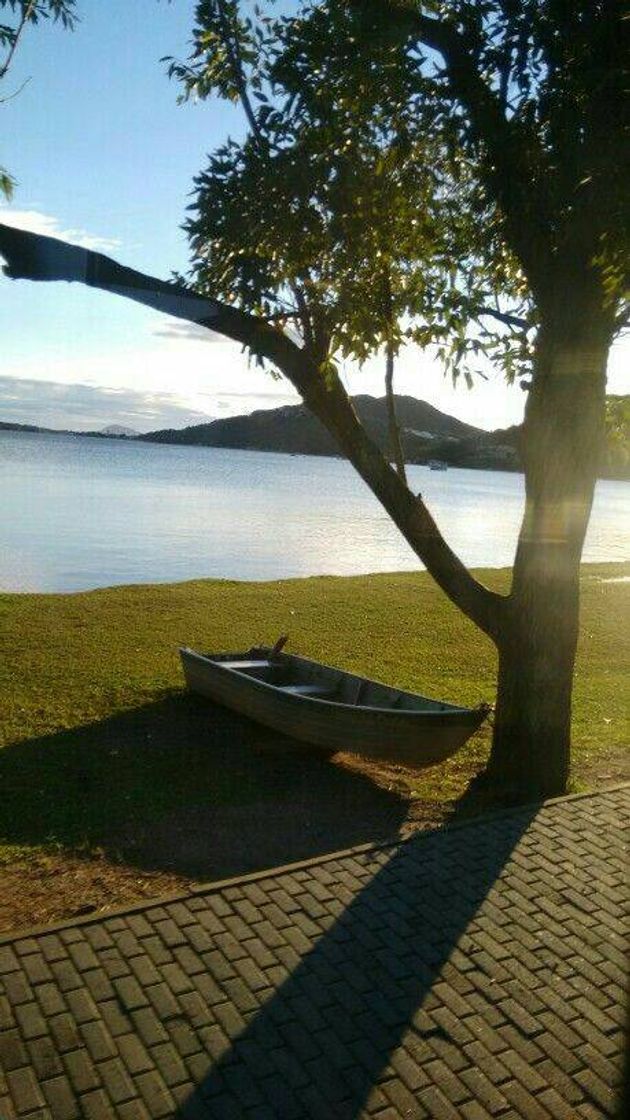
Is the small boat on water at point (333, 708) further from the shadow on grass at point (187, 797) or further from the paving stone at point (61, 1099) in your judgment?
the paving stone at point (61, 1099)

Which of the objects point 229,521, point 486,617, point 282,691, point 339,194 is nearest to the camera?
point 339,194

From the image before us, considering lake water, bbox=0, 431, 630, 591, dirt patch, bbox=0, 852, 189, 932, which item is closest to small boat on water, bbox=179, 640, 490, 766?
dirt patch, bbox=0, 852, 189, 932

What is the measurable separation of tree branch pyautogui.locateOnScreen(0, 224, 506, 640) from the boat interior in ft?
4.93

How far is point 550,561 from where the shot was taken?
9.34 meters

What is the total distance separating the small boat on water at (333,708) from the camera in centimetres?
984

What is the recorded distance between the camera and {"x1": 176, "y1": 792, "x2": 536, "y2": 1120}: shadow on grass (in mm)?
4527

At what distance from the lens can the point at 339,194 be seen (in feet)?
29.2

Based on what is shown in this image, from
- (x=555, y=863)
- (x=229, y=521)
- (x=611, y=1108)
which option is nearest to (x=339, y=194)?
(x=555, y=863)

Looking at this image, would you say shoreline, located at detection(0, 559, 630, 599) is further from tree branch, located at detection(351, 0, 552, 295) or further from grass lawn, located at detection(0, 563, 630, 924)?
tree branch, located at detection(351, 0, 552, 295)

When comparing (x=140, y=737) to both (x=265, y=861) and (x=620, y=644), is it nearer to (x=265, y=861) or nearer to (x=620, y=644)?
(x=265, y=861)

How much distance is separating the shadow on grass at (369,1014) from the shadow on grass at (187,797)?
1717 millimetres

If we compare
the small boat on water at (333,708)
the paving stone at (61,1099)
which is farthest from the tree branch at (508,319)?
the paving stone at (61,1099)

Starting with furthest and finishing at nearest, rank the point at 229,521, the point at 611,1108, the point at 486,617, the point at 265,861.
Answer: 1. the point at 229,521
2. the point at 486,617
3. the point at 265,861
4. the point at 611,1108

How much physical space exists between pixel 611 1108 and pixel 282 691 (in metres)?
6.88
